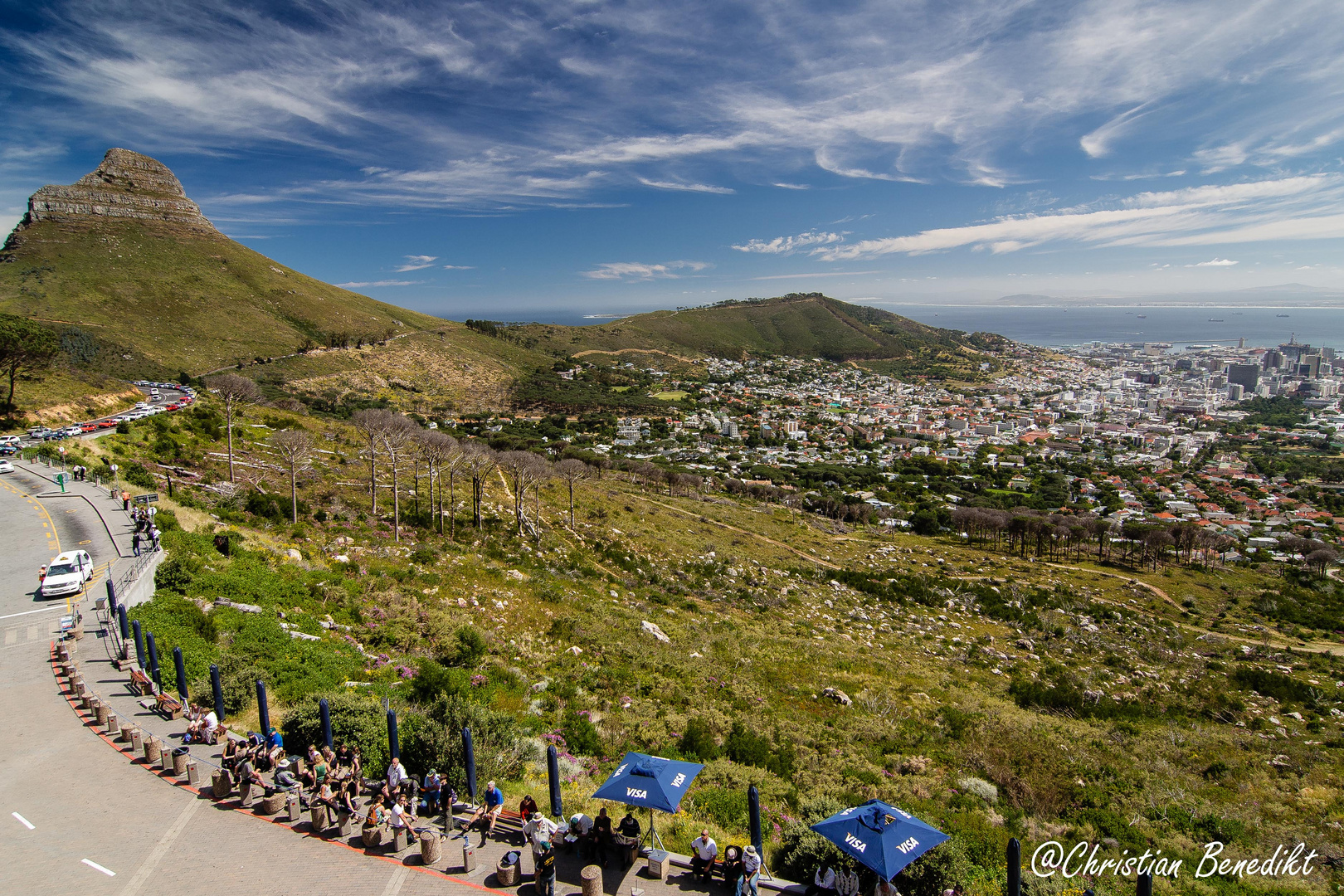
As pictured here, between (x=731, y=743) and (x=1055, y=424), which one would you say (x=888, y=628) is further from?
(x=1055, y=424)

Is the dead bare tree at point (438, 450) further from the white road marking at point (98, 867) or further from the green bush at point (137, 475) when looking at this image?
the white road marking at point (98, 867)

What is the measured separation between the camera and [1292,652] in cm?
2589

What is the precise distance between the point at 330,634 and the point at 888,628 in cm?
2114

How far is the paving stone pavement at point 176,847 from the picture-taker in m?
6.62

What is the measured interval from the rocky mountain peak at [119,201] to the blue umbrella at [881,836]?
126 metres

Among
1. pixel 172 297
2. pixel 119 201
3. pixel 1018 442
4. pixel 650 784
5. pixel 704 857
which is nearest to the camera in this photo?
pixel 704 857

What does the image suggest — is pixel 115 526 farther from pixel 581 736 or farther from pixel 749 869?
pixel 749 869

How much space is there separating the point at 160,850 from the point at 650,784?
20.1 feet

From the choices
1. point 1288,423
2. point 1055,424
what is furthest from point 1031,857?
point 1288,423

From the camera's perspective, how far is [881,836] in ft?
21.7

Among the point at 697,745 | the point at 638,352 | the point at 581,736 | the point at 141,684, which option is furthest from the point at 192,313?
the point at 638,352

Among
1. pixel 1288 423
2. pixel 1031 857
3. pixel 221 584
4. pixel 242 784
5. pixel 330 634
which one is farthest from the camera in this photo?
pixel 1288 423

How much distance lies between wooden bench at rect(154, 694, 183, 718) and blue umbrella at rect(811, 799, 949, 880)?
10.7 metres

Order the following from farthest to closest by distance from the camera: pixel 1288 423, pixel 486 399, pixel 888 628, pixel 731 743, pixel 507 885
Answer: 1. pixel 1288 423
2. pixel 486 399
3. pixel 888 628
4. pixel 731 743
5. pixel 507 885
